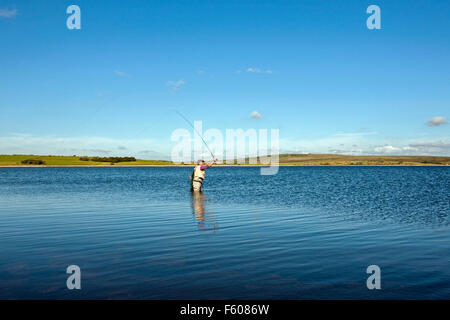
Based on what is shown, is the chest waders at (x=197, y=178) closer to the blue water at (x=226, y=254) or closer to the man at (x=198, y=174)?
the man at (x=198, y=174)

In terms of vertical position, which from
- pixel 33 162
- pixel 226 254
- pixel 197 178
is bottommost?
pixel 226 254

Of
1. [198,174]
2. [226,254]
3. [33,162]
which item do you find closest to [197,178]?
[198,174]

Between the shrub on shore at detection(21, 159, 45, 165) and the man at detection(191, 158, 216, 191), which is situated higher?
the shrub on shore at detection(21, 159, 45, 165)

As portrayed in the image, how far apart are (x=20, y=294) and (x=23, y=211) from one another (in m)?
16.2

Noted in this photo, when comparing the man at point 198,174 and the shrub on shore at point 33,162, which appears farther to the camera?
the shrub on shore at point 33,162

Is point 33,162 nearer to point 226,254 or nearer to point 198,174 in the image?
point 198,174

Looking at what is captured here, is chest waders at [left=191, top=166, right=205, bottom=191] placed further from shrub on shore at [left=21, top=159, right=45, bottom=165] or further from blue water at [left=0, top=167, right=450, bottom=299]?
shrub on shore at [left=21, top=159, right=45, bottom=165]

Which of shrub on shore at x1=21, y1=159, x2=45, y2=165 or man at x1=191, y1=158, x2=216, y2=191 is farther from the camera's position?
shrub on shore at x1=21, y1=159, x2=45, y2=165

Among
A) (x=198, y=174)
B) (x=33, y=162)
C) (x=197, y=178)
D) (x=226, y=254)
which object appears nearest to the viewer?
(x=226, y=254)

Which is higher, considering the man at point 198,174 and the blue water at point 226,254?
the man at point 198,174

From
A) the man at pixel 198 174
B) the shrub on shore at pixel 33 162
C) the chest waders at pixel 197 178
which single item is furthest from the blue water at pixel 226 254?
the shrub on shore at pixel 33 162

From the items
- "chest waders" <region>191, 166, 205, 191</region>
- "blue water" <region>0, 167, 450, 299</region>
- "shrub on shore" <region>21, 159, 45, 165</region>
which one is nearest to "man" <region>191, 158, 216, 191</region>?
"chest waders" <region>191, 166, 205, 191</region>
